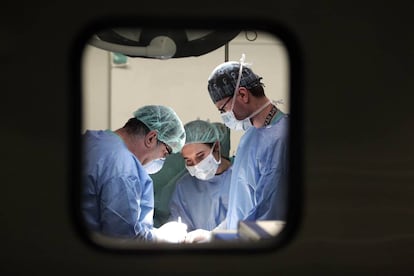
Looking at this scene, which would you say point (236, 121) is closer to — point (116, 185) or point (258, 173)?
point (258, 173)

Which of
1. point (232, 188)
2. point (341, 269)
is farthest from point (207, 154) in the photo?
point (341, 269)

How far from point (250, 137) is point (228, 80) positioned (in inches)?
12.5

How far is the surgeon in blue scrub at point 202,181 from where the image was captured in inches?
109

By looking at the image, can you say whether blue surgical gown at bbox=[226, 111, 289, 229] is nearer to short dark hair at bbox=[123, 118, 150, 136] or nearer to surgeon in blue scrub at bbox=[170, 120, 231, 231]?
surgeon in blue scrub at bbox=[170, 120, 231, 231]

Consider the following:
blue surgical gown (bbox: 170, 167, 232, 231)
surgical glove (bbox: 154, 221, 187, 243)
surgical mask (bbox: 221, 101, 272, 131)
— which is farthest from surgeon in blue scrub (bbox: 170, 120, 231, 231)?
surgical mask (bbox: 221, 101, 272, 131)

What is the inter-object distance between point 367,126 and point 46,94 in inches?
26.7

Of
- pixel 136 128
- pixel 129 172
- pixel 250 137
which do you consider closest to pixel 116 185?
pixel 129 172

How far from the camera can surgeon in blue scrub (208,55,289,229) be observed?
220cm

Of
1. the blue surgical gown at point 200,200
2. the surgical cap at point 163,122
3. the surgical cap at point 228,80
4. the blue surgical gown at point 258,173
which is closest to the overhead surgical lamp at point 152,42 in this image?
the surgical cap at point 228,80

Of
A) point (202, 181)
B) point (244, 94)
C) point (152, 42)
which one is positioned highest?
point (152, 42)

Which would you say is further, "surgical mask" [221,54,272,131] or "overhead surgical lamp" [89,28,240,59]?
"surgical mask" [221,54,272,131]

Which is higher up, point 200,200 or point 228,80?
point 228,80

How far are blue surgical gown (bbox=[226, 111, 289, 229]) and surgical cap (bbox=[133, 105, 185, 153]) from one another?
0.35m

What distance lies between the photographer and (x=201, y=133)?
275cm
